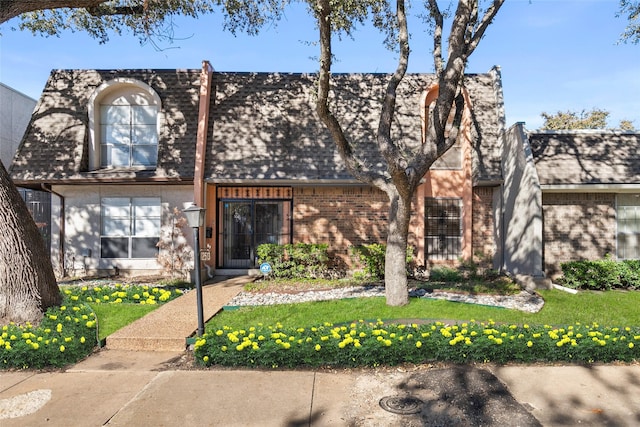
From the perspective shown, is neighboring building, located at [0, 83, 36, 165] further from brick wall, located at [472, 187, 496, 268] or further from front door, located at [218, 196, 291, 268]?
brick wall, located at [472, 187, 496, 268]

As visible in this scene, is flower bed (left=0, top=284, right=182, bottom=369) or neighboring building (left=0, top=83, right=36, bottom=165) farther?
neighboring building (left=0, top=83, right=36, bottom=165)

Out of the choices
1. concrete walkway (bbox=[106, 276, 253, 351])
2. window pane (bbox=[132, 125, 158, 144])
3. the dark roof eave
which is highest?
window pane (bbox=[132, 125, 158, 144])

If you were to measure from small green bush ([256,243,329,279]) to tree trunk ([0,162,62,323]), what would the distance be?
579 centimetres

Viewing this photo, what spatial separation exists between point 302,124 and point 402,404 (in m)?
9.97

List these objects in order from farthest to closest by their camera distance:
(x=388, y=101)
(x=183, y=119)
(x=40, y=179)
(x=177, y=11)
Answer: (x=183, y=119), (x=40, y=179), (x=177, y=11), (x=388, y=101)

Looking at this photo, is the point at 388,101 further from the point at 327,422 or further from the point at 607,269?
the point at 607,269

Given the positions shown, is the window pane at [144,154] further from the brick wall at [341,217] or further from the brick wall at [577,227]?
the brick wall at [577,227]

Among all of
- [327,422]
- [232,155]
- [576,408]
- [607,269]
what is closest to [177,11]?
[232,155]

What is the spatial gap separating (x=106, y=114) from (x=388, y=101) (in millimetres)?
9321

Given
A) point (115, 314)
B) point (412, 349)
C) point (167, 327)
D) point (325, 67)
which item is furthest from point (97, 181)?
point (412, 349)

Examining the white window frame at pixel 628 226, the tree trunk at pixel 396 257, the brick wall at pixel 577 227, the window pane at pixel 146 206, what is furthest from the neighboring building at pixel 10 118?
the white window frame at pixel 628 226

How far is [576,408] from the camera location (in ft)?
15.0

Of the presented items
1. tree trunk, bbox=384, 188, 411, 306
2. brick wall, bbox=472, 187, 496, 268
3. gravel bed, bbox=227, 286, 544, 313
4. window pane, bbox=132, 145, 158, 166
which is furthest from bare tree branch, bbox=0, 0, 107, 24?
brick wall, bbox=472, 187, 496, 268

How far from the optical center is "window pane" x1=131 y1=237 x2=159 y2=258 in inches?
512
